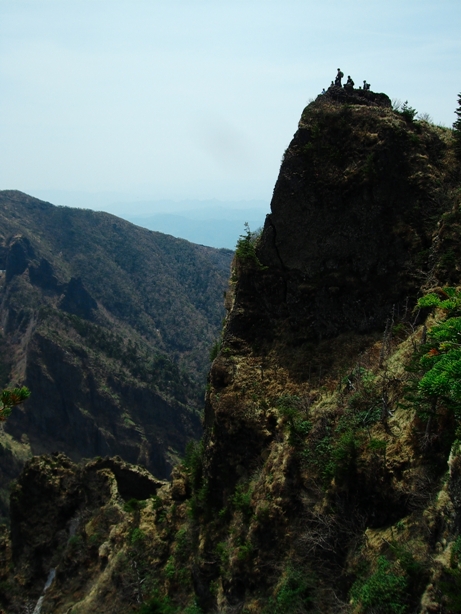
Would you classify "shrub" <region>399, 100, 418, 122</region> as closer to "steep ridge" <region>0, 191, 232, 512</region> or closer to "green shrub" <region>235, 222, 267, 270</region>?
"green shrub" <region>235, 222, 267, 270</region>

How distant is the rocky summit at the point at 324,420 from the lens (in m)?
11.7

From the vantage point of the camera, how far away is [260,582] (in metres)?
14.8

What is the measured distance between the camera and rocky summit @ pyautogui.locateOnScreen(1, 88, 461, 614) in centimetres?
1166

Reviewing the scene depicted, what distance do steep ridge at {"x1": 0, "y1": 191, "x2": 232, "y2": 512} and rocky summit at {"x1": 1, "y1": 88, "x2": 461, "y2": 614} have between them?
6851 centimetres

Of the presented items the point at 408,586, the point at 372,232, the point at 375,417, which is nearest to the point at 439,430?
the point at 375,417

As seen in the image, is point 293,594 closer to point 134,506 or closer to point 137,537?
point 137,537

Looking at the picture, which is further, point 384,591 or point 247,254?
point 247,254

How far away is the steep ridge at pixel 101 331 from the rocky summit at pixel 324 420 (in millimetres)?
68508

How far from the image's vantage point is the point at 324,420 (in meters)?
15.4

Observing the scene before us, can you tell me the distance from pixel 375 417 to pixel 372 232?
8.78m

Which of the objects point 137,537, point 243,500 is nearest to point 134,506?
point 137,537

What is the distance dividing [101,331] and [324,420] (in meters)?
109

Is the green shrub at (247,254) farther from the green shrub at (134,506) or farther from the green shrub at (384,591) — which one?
the green shrub at (134,506)

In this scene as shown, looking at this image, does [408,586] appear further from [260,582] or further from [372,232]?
[372,232]
